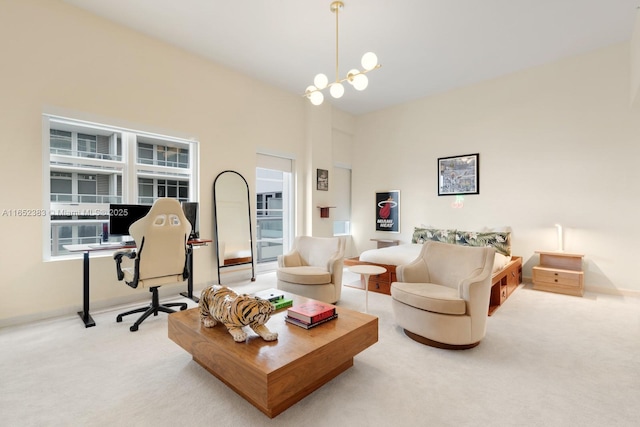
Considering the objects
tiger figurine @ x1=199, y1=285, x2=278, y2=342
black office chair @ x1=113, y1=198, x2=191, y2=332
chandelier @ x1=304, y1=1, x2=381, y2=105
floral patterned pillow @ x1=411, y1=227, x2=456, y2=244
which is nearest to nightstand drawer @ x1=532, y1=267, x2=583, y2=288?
floral patterned pillow @ x1=411, y1=227, x2=456, y2=244

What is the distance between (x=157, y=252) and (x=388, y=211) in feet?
15.4

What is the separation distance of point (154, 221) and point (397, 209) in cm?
472

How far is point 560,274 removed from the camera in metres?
4.25

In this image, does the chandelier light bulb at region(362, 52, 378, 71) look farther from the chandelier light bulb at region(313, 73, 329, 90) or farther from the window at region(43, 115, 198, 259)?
the window at region(43, 115, 198, 259)

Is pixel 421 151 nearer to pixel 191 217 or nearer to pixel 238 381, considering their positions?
pixel 191 217

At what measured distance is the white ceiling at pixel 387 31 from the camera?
3.37 metres

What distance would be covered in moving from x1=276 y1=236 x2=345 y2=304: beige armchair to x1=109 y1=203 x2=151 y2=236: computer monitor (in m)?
1.83

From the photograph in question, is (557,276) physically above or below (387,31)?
below

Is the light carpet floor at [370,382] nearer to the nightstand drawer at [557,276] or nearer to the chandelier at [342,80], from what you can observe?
the nightstand drawer at [557,276]

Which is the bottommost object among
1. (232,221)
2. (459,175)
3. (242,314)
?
(242,314)

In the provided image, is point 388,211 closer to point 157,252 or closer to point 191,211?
point 191,211

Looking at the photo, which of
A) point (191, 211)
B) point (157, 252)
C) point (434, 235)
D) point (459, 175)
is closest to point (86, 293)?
point (157, 252)

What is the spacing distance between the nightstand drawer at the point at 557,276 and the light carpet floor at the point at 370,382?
1.10 metres

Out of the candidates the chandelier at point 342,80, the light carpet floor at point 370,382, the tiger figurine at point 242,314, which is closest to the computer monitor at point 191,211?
the light carpet floor at point 370,382
